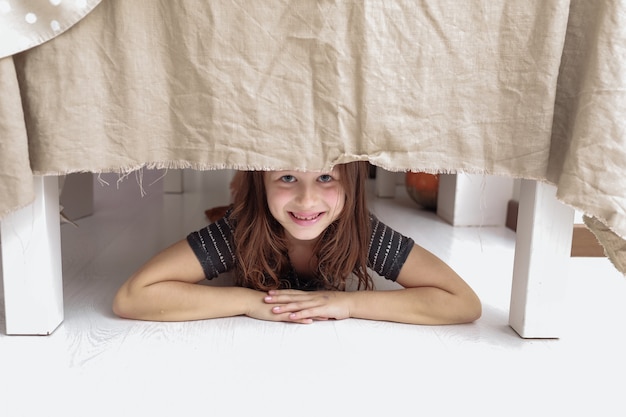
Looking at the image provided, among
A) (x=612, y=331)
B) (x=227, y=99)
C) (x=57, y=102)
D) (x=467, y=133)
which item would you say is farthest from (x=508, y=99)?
(x=57, y=102)

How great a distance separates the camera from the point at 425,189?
2.32 metres

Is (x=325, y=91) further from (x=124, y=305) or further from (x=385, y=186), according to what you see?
(x=385, y=186)

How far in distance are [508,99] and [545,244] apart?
0.88 ft

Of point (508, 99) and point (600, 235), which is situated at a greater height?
point (508, 99)

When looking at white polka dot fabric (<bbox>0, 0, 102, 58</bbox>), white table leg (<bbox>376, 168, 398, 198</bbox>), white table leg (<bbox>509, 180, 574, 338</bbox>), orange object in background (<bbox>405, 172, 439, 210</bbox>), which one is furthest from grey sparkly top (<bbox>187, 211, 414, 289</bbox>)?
white table leg (<bbox>376, 168, 398, 198</bbox>)

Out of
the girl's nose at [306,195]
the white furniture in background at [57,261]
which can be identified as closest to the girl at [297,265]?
the girl's nose at [306,195]

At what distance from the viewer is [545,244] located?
102 centimetres

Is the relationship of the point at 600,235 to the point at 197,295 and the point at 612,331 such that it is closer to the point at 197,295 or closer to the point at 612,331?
the point at 612,331

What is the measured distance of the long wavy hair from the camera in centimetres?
115

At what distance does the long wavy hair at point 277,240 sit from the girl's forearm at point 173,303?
9cm

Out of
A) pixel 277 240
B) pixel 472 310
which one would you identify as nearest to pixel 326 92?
pixel 277 240

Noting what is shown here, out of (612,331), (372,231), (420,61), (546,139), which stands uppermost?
(420,61)

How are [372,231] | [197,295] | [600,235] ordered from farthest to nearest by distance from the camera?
[372,231]
[197,295]
[600,235]

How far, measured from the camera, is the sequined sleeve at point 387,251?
1.16m
